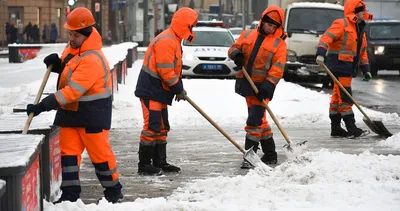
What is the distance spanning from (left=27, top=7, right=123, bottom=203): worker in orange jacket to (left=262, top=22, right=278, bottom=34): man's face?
3.06m

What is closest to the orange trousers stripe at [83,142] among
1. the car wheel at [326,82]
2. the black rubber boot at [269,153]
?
the black rubber boot at [269,153]

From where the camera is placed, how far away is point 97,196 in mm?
8320

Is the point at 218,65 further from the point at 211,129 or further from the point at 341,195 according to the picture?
the point at 341,195

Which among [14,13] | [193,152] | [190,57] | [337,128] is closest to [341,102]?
[337,128]

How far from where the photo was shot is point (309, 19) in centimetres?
2461

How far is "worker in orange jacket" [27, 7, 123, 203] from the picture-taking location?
291 inches

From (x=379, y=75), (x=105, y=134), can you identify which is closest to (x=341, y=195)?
(x=105, y=134)

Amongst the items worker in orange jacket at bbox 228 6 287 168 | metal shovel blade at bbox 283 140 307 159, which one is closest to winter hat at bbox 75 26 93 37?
worker in orange jacket at bbox 228 6 287 168

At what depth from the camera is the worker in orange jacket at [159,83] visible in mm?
9336

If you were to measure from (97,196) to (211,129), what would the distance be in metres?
5.48

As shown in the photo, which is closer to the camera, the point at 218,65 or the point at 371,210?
the point at 371,210

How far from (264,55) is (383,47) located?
62.6ft

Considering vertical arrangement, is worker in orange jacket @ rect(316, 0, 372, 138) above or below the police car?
above

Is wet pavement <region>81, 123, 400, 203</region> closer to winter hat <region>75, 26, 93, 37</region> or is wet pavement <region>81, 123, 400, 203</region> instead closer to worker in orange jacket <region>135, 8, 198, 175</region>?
worker in orange jacket <region>135, 8, 198, 175</region>
